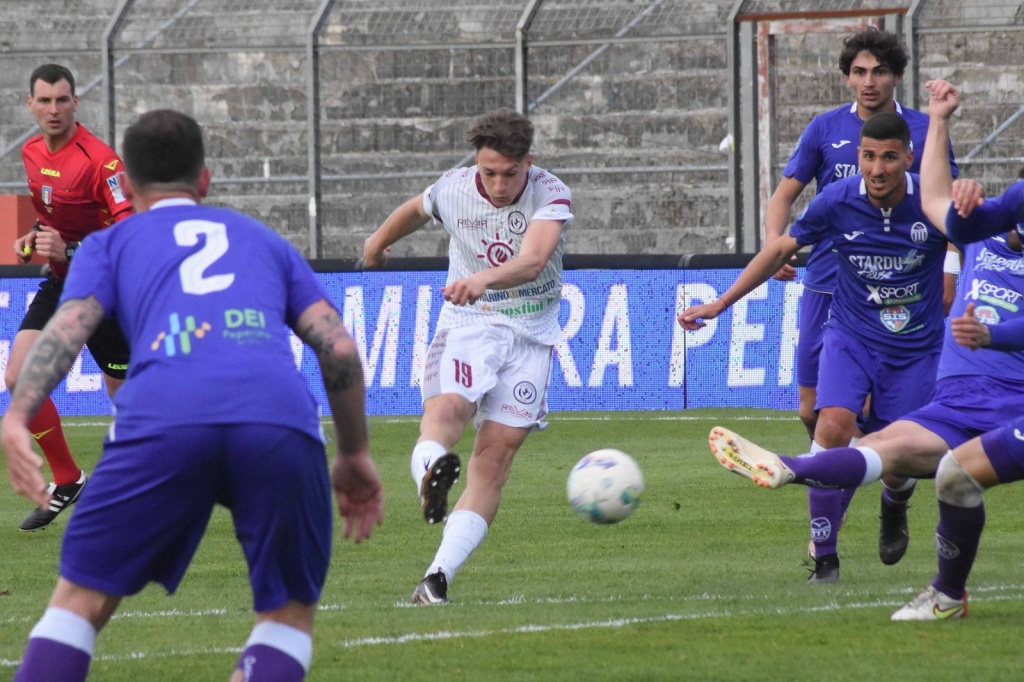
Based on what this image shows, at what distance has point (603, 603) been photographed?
6602mm

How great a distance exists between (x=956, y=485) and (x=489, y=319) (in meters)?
2.14

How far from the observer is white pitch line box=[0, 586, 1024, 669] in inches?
225

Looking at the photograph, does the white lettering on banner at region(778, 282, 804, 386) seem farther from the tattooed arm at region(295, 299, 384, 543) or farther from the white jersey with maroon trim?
the tattooed arm at region(295, 299, 384, 543)

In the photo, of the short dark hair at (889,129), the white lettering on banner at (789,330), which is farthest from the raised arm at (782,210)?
the white lettering on banner at (789,330)

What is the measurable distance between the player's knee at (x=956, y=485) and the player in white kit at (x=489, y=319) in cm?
176

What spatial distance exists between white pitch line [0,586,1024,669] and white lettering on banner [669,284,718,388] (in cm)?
831

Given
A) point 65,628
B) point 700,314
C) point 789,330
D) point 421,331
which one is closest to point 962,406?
point 700,314

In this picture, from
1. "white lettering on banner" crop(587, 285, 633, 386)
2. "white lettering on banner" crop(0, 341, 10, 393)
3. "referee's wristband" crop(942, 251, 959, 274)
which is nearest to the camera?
"referee's wristband" crop(942, 251, 959, 274)

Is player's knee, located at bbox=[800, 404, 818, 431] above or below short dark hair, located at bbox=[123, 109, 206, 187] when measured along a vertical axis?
below

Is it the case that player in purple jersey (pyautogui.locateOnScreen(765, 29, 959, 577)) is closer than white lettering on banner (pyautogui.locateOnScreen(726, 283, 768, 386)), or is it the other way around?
player in purple jersey (pyautogui.locateOnScreen(765, 29, 959, 577))

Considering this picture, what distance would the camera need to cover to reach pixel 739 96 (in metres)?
17.0

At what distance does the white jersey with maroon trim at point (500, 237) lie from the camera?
7098 mm

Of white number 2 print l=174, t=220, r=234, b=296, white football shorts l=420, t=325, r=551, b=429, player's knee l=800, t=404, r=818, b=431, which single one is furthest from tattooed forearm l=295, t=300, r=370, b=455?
player's knee l=800, t=404, r=818, b=431

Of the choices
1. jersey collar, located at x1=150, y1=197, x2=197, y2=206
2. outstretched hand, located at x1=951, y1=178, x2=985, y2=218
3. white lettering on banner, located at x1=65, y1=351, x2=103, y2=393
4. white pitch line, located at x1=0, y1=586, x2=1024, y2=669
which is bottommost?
white lettering on banner, located at x1=65, y1=351, x2=103, y2=393
